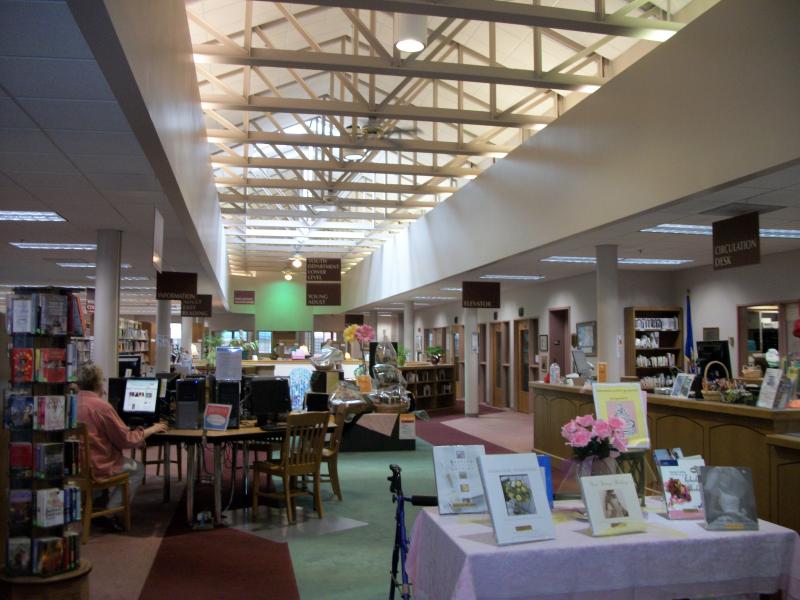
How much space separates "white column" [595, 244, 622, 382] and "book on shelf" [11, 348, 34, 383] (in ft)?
21.3

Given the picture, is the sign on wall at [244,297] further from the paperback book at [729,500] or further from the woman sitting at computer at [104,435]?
the paperback book at [729,500]

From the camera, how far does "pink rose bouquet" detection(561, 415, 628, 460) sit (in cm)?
311

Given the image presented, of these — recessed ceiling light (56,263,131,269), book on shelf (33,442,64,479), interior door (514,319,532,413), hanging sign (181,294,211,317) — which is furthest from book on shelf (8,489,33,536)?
interior door (514,319,532,413)

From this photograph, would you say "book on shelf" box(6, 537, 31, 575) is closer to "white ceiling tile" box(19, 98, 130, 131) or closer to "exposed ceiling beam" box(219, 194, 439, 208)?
"white ceiling tile" box(19, 98, 130, 131)

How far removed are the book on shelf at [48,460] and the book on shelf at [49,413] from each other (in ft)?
0.32

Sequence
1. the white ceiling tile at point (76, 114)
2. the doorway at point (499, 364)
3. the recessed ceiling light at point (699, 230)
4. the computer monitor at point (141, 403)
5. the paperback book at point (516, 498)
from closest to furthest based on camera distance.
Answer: the paperback book at point (516, 498) → the white ceiling tile at point (76, 114) → the computer monitor at point (141, 403) → the recessed ceiling light at point (699, 230) → the doorway at point (499, 364)

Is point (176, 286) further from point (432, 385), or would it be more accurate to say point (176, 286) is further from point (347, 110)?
point (432, 385)

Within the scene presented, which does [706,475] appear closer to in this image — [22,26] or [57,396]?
[57,396]

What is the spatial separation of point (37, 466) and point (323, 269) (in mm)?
12909

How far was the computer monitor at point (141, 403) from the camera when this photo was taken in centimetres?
676

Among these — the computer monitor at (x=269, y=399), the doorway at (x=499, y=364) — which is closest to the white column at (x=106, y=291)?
the computer monitor at (x=269, y=399)

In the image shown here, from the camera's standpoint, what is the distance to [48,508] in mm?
3764

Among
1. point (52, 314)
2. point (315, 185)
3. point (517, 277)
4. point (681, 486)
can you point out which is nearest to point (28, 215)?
point (52, 314)

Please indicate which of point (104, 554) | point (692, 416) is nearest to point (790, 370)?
point (692, 416)
